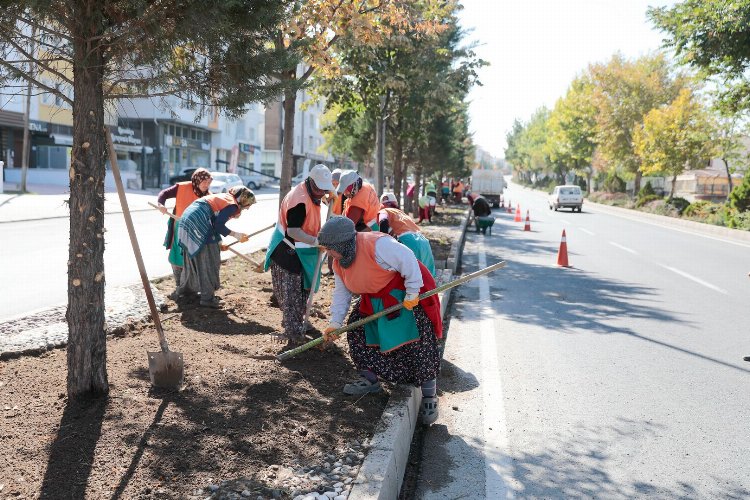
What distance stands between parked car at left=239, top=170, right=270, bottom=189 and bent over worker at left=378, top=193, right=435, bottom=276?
143 ft

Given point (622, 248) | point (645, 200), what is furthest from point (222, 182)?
point (645, 200)

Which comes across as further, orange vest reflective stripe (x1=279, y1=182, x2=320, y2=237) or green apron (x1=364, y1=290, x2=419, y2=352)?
orange vest reflective stripe (x1=279, y1=182, x2=320, y2=237)

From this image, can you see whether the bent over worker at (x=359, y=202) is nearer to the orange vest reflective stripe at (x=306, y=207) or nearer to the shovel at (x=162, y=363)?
the orange vest reflective stripe at (x=306, y=207)

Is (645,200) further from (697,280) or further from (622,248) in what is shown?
(697,280)

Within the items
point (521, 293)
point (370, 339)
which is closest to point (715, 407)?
point (370, 339)

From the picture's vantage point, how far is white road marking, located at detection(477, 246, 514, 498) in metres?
3.60

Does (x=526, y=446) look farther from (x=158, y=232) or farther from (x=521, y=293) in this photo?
(x=158, y=232)

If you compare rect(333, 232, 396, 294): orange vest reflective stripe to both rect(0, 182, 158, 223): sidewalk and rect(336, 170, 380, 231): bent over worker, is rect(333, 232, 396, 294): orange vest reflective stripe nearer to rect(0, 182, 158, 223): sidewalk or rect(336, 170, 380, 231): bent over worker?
rect(336, 170, 380, 231): bent over worker

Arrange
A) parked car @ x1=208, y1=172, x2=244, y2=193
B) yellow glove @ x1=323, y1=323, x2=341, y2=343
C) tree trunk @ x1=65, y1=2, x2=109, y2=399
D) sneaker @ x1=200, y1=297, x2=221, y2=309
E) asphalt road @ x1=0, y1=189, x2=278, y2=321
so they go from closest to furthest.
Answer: tree trunk @ x1=65, y1=2, x2=109, y2=399 → yellow glove @ x1=323, y1=323, x2=341, y2=343 → sneaker @ x1=200, y1=297, x2=221, y2=309 → asphalt road @ x1=0, y1=189, x2=278, y2=321 → parked car @ x1=208, y1=172, x2=244, y2=193

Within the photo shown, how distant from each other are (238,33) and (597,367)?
13.4 feet

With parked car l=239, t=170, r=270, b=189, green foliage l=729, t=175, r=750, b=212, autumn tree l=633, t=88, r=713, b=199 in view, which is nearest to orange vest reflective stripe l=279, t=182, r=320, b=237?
green foliage l=729, t=175, r=750, b=212

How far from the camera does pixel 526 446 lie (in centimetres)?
410

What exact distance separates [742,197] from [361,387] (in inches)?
956

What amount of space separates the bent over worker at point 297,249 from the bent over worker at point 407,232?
0.65 metres
